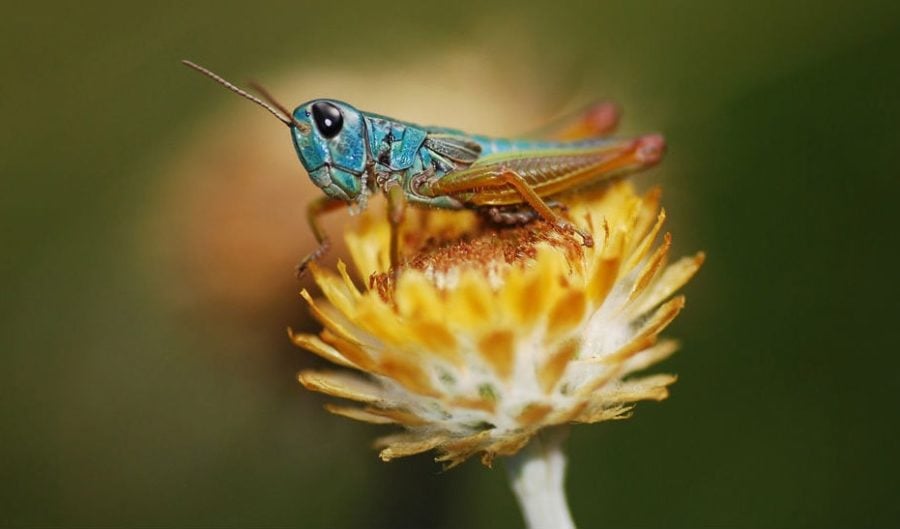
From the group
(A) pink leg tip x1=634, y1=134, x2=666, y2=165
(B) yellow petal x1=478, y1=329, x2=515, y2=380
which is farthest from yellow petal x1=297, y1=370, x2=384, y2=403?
(A) pink leg tip x1=634, y1=134, x2=666, y2=165

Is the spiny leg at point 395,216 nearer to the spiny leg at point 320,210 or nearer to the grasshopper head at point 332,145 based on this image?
the grasshopper head at point 332,145

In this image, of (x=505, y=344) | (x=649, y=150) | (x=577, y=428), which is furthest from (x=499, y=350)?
(x=577, y=428)

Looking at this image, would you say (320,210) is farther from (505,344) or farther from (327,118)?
(505,344)

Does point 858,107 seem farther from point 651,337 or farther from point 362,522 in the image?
point 362,522

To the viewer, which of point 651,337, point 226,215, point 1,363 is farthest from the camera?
point 1,363

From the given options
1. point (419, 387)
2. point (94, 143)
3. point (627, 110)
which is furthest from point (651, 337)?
point (94, 143)

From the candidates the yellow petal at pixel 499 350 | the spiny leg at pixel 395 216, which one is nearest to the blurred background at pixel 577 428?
the spiny leg at pixel 395 216

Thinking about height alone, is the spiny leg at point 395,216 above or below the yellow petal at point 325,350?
above
